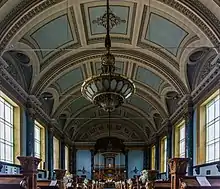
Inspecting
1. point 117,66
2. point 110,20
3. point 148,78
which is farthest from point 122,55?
point 110,20

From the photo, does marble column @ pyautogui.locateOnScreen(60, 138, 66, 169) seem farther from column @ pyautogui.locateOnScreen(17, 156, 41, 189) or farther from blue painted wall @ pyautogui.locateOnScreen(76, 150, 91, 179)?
column @ pyautogui.locateOnScreen(17, 156, 41, 189)

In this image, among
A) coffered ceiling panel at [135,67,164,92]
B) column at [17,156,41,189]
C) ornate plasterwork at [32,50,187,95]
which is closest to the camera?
column at [17,156,41,189]

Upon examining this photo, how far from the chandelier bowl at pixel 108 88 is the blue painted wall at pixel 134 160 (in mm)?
22654

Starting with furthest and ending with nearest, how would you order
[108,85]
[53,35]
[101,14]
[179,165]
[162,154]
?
1. [162,154]
2. [53,35]
3. [101,14]
4. [108,85]
5. [179,165]

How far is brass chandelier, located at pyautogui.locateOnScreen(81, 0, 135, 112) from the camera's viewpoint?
797cm

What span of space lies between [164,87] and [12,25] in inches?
336

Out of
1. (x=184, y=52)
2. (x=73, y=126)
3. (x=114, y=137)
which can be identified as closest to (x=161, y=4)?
(x=184, y=52)

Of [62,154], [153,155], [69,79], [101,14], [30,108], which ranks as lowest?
[153,155]

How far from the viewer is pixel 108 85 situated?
7977mm

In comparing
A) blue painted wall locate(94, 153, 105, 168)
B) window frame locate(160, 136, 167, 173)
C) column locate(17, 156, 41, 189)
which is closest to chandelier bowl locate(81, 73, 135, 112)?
column locate(17, 156, 41, 189)

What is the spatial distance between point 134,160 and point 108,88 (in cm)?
2337

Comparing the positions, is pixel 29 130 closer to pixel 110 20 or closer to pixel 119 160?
pixel 110 20

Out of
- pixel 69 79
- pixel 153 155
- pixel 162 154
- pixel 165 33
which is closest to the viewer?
pixel 165 33

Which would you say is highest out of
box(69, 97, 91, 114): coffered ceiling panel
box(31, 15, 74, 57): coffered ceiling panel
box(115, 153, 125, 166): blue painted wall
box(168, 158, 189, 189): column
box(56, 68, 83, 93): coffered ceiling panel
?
box(31, 15, 74, 57): coffered ceiling panel
